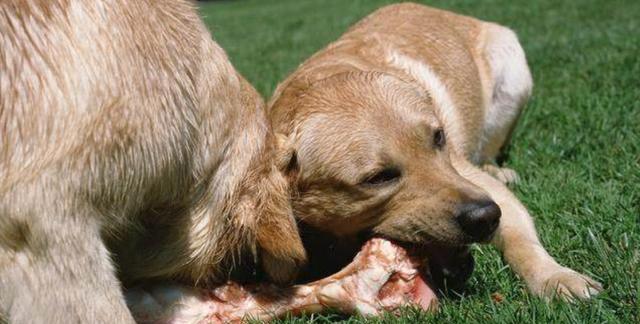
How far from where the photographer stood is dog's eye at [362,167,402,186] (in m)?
3.43

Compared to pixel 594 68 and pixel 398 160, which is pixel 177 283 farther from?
pixel 594 68

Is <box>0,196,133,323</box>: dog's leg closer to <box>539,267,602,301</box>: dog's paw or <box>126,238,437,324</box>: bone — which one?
<box>126,238,437,324</box>: bone

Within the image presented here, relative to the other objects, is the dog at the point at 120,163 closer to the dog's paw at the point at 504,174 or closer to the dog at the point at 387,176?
the dog at the point at 387,176

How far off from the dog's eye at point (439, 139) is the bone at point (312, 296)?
676mm

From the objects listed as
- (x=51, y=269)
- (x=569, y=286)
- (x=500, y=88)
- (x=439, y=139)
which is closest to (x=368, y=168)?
(x=439, y=139)

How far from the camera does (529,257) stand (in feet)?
11.1

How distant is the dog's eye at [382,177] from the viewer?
11.2 ft

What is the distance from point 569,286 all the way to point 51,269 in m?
1.81

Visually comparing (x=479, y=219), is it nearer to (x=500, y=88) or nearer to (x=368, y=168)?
(x=368, y=168)

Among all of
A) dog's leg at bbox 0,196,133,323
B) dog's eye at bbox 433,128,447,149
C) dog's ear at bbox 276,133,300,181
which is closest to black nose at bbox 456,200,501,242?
dog's eye at bbox 433,128,447,149

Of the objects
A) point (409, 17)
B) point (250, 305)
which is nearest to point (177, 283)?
point (250, 305)

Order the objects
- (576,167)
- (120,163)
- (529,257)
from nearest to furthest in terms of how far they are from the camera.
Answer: (120,163), (529,257), (576,167)

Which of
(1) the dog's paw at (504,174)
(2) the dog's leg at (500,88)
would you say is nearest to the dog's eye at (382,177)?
(1) the dog's paw at (504,174)

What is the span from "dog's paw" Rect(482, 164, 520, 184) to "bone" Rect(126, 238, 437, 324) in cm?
177
